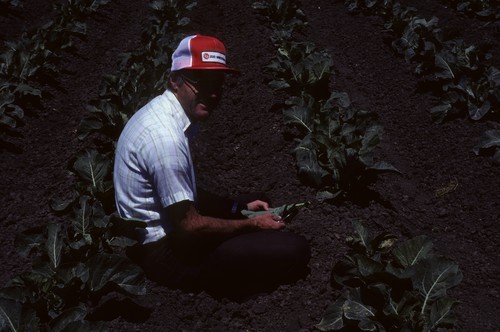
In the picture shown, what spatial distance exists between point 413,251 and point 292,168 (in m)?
2.06

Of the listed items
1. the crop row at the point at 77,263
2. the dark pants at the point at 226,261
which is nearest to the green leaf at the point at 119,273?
the crop row at the point at 77,263

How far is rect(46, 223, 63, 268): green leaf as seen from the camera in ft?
12.6

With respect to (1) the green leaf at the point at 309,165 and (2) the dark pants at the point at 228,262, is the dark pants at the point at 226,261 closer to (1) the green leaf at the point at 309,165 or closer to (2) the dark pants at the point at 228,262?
(2) the dark pants at the point at 228,262

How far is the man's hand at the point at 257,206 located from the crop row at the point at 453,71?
258cm

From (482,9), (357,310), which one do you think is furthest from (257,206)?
(482,9)

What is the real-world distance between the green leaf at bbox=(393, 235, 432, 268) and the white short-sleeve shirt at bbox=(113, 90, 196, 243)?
4.95ft

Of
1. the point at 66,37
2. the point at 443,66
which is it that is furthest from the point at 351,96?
the point at 66,37

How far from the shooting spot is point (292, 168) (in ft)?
18.0

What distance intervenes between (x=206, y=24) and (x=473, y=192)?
20.4ft

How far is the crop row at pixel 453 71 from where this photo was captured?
6020 mm

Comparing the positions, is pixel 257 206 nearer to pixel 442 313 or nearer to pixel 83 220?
pixel 83 220

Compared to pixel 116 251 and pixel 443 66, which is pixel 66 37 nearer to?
pixel 116 251

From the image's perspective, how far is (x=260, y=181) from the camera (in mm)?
5504

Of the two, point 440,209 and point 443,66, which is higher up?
point 443,66
